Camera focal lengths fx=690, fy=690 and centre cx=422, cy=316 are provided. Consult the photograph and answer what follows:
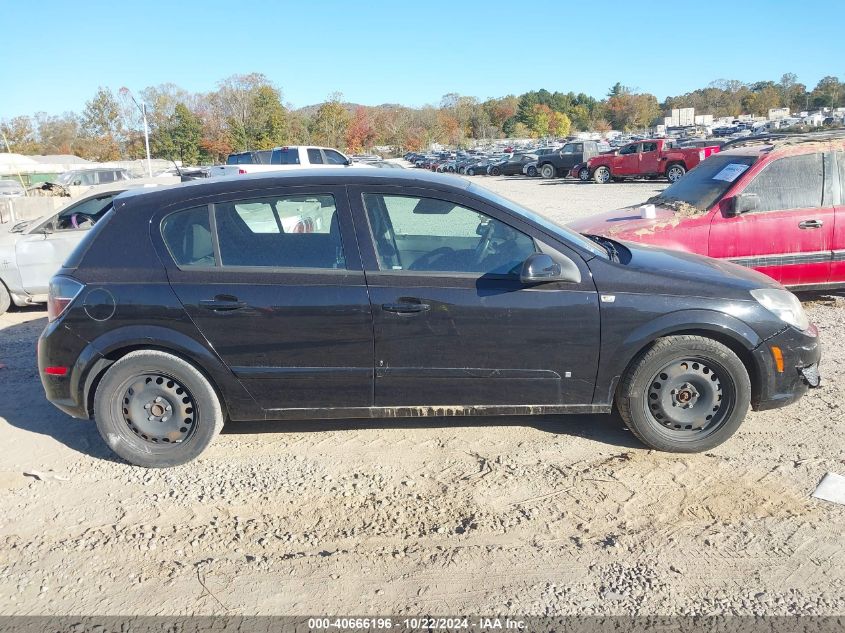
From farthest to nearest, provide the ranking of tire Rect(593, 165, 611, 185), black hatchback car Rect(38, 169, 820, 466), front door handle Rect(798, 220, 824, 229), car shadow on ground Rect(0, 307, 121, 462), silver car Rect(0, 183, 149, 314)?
1. tire Rect(593, 165, 611, 185)
2. silver car Rect(0, 183, 149, 314)
3. front door handle Rect(798, 220, 824, 229)
4. car shadow on ground Rect(0, 307, 121, 462)
5. black hatchback car Rect(38, 169, 820, 466)

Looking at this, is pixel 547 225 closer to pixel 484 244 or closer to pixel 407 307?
pixel 484 244

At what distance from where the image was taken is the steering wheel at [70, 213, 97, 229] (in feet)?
27.8

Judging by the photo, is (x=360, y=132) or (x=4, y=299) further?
(x=360, y=132)

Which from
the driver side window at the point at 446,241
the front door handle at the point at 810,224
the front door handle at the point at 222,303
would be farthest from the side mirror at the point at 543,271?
the front door handle at the point at 810,224

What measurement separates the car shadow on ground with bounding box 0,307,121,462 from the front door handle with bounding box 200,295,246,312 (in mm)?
1227

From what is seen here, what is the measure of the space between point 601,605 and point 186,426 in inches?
104

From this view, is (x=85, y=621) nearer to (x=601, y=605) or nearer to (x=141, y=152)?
(x=601, y=605)

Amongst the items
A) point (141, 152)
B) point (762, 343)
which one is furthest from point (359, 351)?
point (141, 152)

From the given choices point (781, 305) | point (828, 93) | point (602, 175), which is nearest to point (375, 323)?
point (781, 305)

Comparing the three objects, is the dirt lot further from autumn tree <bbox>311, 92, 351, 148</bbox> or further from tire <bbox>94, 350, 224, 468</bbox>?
autumn tree <bbox>311, 92, 351, 148</bbox>

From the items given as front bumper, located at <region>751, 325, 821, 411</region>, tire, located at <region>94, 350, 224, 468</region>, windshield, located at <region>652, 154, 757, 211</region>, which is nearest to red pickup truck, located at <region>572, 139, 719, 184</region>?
windshield, located at <region>652, 154, 757, 211</region>

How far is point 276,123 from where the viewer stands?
53688 millimetres

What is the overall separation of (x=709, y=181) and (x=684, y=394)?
4090mm

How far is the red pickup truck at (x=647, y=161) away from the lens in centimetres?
2862
